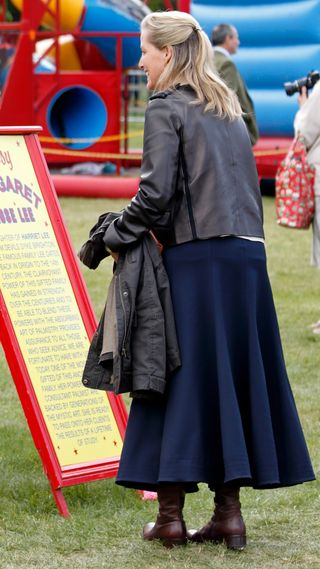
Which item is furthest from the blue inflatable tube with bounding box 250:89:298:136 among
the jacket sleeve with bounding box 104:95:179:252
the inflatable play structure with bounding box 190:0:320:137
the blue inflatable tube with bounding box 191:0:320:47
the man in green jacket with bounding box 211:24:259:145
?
the jacket sleeve with bounding box 104:95:179:252

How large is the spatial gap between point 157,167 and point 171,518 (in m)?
1.24

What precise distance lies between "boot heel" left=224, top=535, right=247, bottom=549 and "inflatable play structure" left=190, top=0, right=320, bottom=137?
1180 cm

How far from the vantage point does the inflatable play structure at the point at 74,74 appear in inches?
658

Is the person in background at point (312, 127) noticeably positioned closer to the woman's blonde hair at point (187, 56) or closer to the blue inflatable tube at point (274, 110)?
the woman's blonde hair at point (187, 56)

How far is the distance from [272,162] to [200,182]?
38.3ft

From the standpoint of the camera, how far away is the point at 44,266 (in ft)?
15.8

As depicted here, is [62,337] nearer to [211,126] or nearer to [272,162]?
[211,126]

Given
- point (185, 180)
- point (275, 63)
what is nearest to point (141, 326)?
point (185, 180)

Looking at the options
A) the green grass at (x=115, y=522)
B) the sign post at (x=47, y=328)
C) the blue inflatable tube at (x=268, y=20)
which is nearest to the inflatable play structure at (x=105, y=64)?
the blue inflatable tube at (x=268, y=20)

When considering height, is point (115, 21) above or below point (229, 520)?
below

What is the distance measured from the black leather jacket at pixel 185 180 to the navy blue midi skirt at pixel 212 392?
8 centimetres

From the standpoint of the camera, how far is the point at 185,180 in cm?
389

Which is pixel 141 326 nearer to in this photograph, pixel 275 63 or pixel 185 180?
pixel 185 180

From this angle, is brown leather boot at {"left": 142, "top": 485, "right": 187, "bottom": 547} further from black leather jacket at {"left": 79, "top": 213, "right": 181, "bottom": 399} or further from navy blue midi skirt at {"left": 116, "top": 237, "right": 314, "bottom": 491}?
black leather jacket at {"left": 79, "top": 213, "right": 181, "bottom": 399}
